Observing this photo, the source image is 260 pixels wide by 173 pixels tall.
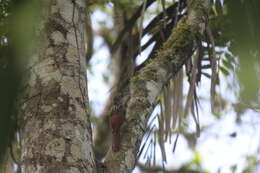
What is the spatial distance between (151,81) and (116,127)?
297 mm

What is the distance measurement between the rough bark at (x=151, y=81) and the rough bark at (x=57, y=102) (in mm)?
161

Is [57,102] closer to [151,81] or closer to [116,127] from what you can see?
[116,127]

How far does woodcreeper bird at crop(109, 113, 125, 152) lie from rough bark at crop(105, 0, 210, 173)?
0.02m

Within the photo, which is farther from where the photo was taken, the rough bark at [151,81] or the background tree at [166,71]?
the rough bark at [151,81]

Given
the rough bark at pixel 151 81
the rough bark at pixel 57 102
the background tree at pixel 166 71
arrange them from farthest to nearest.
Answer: the rough bark at pixel 151 81, the rough bark at pixel 57 102, the background tree at pixel 166 71

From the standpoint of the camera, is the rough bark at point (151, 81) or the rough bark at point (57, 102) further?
the rough bark at point (151, 81)

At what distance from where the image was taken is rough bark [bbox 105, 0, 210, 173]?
1.68 metres

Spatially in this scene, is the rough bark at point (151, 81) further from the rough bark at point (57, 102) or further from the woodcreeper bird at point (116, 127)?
the rough bark at point (57, 102)

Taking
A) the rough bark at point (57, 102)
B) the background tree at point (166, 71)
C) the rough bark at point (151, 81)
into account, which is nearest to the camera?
the background tree at point (166, 71)

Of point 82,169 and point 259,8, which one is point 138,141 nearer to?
point 82,169

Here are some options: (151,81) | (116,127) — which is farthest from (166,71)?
(116,127)

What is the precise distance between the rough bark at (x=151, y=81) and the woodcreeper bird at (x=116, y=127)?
21mm

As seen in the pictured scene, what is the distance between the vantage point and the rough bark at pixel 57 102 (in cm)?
144

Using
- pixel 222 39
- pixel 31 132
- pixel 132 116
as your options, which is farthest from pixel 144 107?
pixel 222 39
